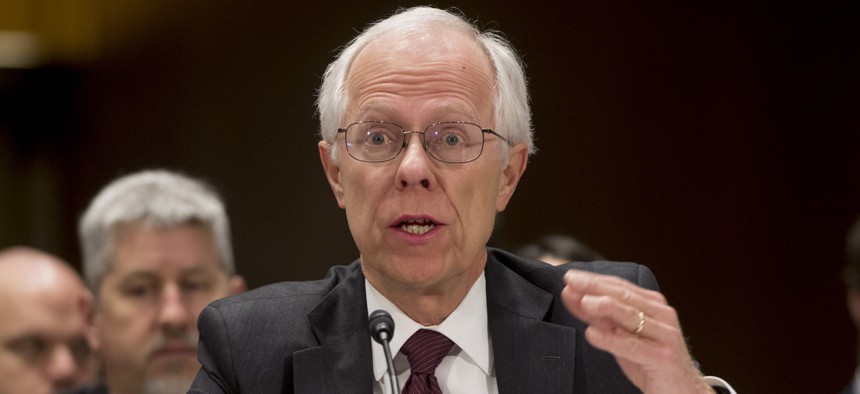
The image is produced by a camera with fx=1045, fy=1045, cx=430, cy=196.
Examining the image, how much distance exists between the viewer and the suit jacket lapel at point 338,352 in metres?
Answer: 2.04

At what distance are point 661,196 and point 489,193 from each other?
2860 mm

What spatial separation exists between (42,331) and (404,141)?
6.41ft

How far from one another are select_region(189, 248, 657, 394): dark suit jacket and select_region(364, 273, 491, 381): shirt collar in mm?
24

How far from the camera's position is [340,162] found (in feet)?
7.16

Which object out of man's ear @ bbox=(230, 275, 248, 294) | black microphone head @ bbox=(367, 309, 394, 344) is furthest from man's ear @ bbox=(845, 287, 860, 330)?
black microphone head @ bbox=(367, 309, 394, 344)

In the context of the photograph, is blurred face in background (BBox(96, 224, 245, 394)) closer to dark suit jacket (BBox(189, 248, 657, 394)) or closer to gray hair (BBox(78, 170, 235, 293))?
gray hair (BBox(78, 170, 235, 293))

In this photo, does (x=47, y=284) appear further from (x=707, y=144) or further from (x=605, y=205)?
(x=707, y=144)

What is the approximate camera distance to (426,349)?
2113mm

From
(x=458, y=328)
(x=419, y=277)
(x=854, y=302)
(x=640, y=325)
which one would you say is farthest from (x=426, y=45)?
(x=854, y=302)

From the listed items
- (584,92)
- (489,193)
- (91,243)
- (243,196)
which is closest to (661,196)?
(584,92)

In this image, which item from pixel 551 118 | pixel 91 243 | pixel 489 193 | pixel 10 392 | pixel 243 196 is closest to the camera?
pixel 489 193

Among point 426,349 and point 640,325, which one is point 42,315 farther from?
point 640,325

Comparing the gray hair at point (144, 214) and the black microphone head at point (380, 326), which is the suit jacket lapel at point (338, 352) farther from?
the gray hair at point (144, 214)

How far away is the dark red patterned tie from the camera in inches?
80.3
